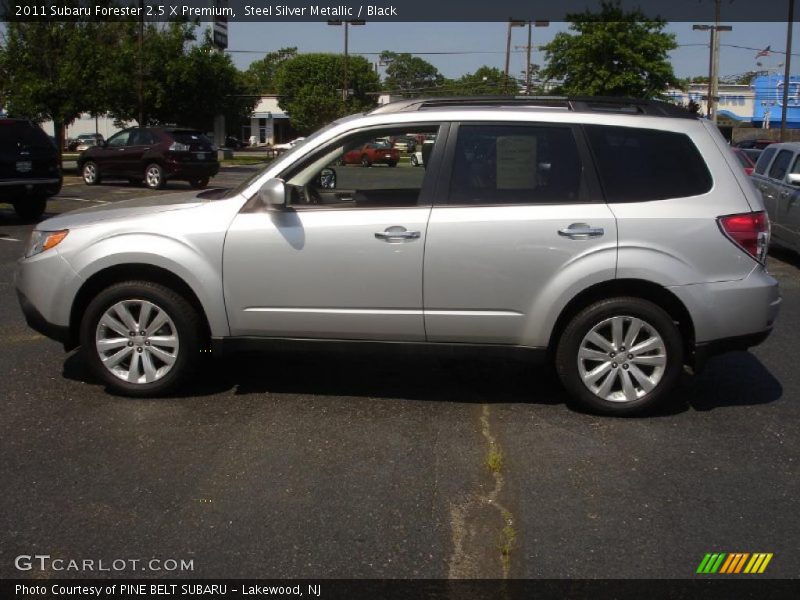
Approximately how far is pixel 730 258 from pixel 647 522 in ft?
6.43

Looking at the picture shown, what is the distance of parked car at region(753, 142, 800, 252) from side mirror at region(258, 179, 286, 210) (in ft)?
24.7

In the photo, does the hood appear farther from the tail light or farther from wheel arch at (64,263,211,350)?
the tail light

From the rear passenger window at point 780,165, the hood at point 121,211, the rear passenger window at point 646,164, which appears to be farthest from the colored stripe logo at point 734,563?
the rear passenger window at point 780,165

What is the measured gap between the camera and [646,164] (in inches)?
209

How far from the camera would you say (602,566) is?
3551mm

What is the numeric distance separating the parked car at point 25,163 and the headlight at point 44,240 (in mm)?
9217

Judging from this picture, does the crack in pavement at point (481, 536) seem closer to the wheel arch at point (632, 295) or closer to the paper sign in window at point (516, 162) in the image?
the wheel arch at point (632, 295)

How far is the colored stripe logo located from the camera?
3535 millimetres

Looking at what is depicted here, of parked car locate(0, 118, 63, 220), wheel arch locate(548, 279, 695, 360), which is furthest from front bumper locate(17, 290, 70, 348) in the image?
parked car locate(0, 118, 63, 220)

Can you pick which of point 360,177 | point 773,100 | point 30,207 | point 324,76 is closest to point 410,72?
point 324,76

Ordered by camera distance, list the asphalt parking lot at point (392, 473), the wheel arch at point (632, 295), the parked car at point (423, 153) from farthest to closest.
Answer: the parked car at point (423, 153)
the wheel arch at point (632, 295)
the asphalt parking lot at point (392, 473)

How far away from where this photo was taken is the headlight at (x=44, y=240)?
556 cm

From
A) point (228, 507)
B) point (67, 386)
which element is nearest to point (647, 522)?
point (228, 507)
